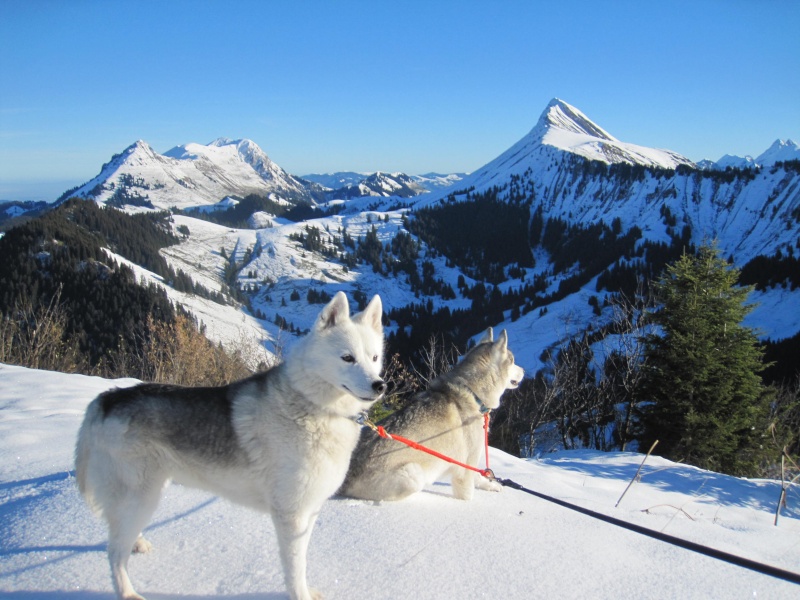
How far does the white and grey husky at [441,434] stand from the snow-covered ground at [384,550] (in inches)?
8.9

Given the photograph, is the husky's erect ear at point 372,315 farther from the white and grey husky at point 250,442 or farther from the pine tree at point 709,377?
the pine tree at point 709,377

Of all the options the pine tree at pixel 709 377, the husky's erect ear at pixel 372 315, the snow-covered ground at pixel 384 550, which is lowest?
the pine tree at pixel 709 377

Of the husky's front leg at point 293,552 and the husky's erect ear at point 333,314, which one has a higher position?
the husky's erect ear at point 333,314

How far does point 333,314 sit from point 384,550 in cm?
206

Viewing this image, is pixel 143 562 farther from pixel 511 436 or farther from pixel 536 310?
pixel 536 310

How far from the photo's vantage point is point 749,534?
5473mm

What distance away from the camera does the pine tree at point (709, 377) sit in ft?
63.7

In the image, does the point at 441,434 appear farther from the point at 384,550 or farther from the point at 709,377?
the point at 709,377

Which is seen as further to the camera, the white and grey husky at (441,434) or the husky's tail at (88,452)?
the white and grey husky at (441,434)

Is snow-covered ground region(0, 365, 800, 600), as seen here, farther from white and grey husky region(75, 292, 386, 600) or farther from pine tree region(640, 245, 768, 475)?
pine tree region(640, 245, 768, 475)

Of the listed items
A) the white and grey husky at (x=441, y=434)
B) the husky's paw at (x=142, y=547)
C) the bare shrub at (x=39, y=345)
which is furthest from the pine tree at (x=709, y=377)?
the bare shrub at (x=39, y=345)

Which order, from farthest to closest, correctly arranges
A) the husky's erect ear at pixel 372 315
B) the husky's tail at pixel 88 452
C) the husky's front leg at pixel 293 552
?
the husky's erect ear at pixel 372 315 → the husky's tail at pixel 88 452 → the husky's front leg at pixel 293 552

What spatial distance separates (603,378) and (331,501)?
26.2 metres

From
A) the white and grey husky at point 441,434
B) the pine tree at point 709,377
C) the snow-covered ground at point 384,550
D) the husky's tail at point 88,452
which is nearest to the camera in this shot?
the husky's tail at point 88,452
